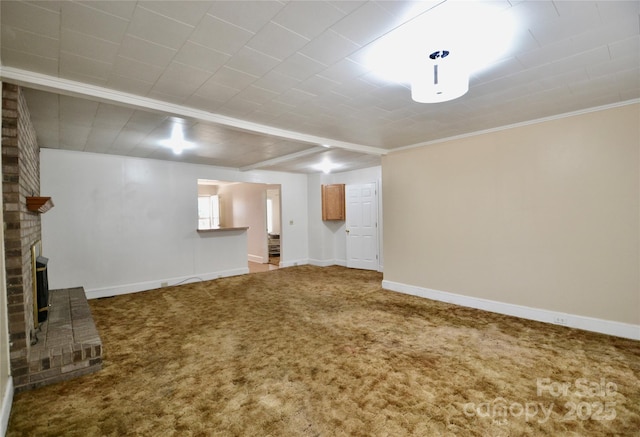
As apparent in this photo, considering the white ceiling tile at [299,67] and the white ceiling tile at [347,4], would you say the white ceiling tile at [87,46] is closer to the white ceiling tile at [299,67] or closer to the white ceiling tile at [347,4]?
the white ceiling tile at [299,67]

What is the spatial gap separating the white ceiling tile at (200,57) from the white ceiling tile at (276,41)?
0.28 meters

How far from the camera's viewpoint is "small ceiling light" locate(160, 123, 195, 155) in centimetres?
355

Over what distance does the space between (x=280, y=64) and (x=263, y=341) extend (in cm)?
261

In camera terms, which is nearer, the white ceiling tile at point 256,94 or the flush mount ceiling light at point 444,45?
the flush mount ceiling light at point 444,45

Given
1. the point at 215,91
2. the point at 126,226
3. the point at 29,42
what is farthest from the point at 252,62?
the point at 126,226

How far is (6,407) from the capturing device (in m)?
1.90

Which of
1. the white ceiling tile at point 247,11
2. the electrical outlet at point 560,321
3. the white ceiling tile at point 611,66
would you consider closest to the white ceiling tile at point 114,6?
the white ceiling tile at point 247,11

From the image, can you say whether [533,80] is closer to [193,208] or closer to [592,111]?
[592,111]

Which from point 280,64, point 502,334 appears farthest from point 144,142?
point 502,334

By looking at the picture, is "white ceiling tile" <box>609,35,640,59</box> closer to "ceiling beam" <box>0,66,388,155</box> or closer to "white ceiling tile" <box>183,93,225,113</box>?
"white ceiling tile" <box>183,93,225,113</box>

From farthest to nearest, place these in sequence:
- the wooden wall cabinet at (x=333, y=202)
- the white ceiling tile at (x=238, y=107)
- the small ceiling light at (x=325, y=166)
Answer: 1. the wooden wall cabinet at (x=333, y=202)
2. the small ceiling light at (x=325, y=166)
3. the white ceiling tile at (x=238, y=107)

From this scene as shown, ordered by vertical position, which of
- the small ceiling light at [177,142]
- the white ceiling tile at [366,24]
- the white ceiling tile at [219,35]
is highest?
the small ceiling light at [177,142]

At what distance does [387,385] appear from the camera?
223cm

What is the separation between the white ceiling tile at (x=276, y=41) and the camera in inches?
66.6
